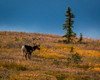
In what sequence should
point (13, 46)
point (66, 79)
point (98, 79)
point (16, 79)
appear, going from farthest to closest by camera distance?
point (13, 46) → point (98, 79) → point (66, 79) → point (16, 79)

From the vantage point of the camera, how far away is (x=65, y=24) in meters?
38.0

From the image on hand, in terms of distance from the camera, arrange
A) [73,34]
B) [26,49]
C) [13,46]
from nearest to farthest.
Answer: [26,49] < [13,46] < [73,34]

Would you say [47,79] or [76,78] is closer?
[47,79]

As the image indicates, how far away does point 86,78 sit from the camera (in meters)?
9.43

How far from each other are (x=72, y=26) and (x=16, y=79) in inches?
1246

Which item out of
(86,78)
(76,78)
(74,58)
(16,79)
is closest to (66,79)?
(76,78)

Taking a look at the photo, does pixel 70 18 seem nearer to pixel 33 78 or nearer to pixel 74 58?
pixel 74 58

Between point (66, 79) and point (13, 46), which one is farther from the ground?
point (13, 46)

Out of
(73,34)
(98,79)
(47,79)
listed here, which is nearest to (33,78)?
(47,79)

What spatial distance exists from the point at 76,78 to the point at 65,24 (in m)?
29.7

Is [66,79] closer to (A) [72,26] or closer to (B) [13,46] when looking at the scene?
(B) [13,46]

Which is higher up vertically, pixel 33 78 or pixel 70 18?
pixel 70 18

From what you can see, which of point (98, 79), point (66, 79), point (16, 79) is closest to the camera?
point (16, 79)

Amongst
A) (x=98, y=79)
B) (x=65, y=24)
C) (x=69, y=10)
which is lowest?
(x=98, y=79)
